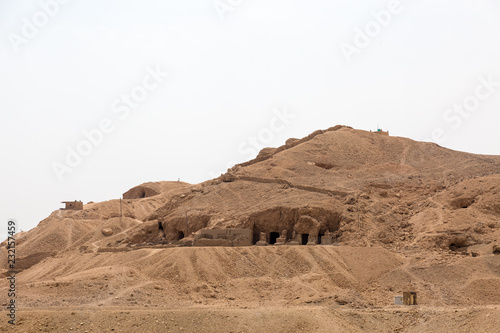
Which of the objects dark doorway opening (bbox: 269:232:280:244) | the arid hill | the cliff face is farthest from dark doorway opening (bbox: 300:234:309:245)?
dark doorway opening (bbox: 269:232:280:244)

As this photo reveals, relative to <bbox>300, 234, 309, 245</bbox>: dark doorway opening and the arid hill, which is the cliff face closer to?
the arid hill

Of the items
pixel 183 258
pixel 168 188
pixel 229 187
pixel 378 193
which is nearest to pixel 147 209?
pixel 168 188

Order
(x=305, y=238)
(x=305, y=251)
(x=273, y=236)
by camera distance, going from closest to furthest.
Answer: (x=305, y=251), (x=305, y=238), (x=273, y=236)

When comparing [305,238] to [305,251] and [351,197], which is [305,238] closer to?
[305,251]

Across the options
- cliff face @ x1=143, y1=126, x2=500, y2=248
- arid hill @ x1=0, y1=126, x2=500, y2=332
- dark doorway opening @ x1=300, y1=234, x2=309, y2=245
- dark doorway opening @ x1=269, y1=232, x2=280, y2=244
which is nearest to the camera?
arid hill @ x1=0, y1=126, x2=500, y2=332

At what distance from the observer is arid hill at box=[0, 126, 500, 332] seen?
28.3 meters

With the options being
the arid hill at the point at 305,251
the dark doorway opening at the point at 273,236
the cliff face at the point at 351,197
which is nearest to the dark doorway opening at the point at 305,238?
the arid hill at the point at 305,251

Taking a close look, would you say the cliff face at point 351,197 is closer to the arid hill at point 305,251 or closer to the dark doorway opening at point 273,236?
the arid hill at point 305,251

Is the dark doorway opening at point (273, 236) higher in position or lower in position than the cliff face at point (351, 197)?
lower

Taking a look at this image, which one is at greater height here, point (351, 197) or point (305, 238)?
point (351, 197)

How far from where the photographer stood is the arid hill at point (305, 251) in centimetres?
2828

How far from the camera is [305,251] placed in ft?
125

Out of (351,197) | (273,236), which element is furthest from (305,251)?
(351,197)

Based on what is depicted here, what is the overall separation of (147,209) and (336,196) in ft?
104
